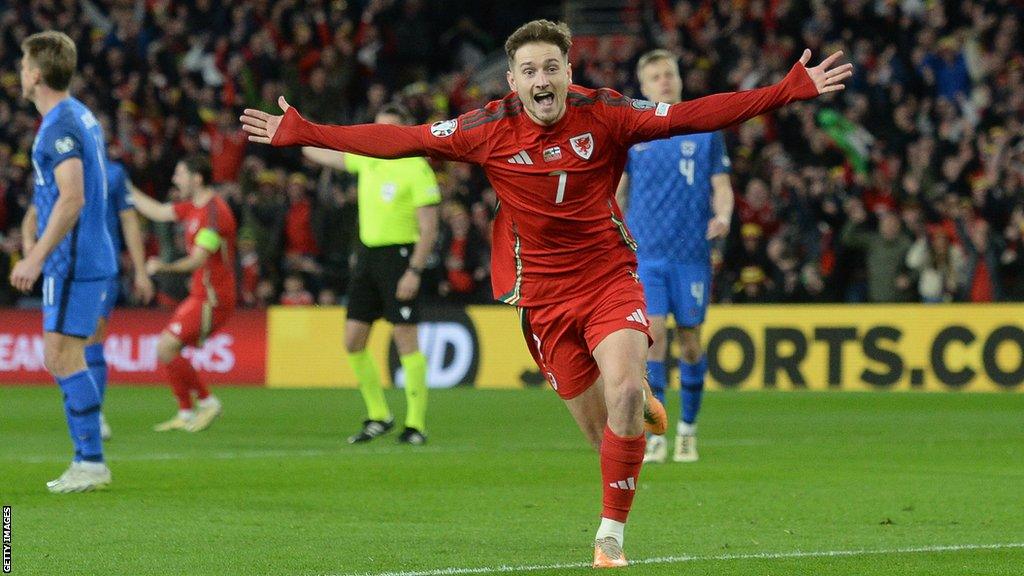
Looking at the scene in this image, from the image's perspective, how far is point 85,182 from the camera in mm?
8820

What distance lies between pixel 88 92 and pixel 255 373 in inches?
306

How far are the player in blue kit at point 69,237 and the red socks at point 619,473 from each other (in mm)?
3489

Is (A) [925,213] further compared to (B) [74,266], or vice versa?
(A) [925,213]

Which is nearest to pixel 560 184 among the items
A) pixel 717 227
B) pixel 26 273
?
pixel 26 273

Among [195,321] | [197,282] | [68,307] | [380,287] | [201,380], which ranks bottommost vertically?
[201,380]

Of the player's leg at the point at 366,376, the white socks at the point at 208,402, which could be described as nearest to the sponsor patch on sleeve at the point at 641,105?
the player's leg at the point at 366,376

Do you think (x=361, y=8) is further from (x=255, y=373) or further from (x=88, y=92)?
(x=255, y=373)

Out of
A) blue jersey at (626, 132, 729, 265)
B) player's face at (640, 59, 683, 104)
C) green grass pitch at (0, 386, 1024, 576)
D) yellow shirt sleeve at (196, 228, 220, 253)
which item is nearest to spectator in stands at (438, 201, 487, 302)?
green grass pitch at (0, 386, 1024, 576)

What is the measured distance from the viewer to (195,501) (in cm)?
850

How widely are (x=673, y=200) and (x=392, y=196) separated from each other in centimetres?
243

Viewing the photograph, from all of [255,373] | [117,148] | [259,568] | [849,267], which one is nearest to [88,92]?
[117,148]

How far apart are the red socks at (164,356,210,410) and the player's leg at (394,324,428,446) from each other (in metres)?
2.19

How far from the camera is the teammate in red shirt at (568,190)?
6.46 metres

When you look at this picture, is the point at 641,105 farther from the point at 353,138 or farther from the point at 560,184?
the point at 353,138
